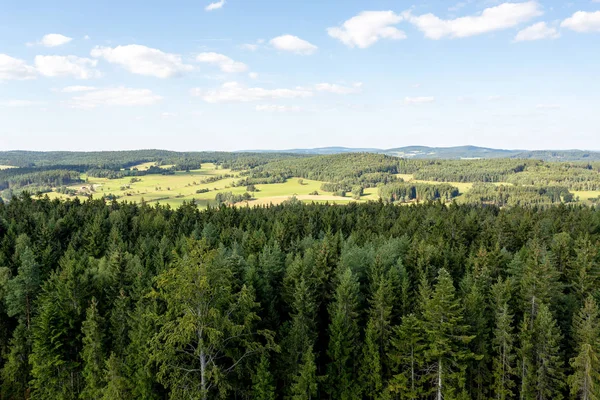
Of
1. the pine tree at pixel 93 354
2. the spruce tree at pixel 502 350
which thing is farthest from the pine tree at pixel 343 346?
the pine tree at pixel 93 354

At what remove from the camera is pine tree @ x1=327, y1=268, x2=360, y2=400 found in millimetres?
39406

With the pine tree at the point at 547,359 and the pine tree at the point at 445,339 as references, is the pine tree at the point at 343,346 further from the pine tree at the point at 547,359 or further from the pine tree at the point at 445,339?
the pine tree at the point at 547,359

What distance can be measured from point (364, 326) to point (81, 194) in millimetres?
187903

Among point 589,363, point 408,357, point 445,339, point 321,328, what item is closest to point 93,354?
point 321,328

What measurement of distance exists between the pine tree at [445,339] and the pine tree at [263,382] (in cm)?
1435

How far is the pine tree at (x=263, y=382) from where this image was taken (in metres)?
35.7

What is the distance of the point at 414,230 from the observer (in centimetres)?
8188

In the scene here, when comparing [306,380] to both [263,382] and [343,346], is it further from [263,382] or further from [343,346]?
[343,346]

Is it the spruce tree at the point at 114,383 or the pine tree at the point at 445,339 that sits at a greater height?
the pine tree at the point at 445,339

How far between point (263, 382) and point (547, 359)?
27.2m

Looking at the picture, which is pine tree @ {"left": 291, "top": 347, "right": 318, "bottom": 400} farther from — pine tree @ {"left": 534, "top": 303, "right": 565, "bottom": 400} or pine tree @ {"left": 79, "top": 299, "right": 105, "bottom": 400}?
pine tree @ {"left": 534, "top": 303, "right": 565, "bottom": 400}

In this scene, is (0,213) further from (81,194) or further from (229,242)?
(81,194)

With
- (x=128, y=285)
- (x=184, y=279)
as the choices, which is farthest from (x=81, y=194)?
(x=184, y=279)

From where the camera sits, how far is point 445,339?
112 feet
